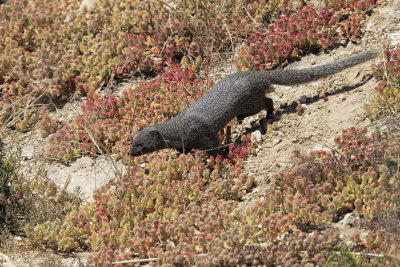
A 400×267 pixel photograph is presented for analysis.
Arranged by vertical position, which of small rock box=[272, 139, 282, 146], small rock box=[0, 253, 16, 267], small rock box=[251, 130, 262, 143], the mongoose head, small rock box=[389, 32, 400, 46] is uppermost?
small rock box=[389, 32, 400, 46]

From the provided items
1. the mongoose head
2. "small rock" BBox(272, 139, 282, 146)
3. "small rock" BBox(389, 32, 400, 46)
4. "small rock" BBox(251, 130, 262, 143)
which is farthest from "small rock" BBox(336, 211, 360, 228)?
"small rock" BBox(389, 32, 400, 46)

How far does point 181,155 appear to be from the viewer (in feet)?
19.7

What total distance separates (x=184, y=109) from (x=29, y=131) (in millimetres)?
2546

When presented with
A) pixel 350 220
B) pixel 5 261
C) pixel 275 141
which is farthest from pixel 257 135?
pixel 5 261

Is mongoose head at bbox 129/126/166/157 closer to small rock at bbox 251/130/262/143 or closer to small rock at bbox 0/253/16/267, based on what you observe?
small rock at bbox 251/130/262/143

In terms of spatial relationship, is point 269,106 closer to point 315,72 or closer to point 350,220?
point 315,72

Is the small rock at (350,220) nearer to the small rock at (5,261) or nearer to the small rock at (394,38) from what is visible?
the small rock at (394,38)

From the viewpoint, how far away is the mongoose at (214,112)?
19.7 ft

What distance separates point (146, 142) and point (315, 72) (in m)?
2.33

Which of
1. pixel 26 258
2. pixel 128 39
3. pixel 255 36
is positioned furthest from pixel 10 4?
pixel 26 258

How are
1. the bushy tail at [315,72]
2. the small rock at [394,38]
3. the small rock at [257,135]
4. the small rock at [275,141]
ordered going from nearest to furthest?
the small rock at [275,141] → the small rock at [257,135] → the bushy tail at [315,72] → the small rock at [394,38]

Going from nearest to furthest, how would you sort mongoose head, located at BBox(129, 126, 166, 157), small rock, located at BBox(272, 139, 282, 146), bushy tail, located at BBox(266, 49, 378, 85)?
mongoose head, located at BBox(129, 126, 166, 157)
small rock, located at BBox(272, 139, 282, 146)
bushy tail, located at BBox(266, 49, 378, 85)

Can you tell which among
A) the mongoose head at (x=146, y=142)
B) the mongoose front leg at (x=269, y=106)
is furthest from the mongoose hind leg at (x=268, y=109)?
the mongoose head at (x=146, y=142)

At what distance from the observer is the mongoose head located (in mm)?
5973
